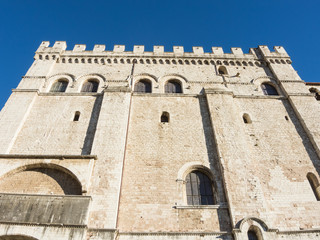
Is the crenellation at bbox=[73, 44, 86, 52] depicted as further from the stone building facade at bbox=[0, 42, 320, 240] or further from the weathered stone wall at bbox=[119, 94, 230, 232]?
the weathered stone wall at bbox=[119, 94, 230, 232]

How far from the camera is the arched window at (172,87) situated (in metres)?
12.6

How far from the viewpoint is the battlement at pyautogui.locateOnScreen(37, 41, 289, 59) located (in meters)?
14.6

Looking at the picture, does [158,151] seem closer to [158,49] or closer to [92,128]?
[92,128]

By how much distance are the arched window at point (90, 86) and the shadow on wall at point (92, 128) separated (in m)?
1.34

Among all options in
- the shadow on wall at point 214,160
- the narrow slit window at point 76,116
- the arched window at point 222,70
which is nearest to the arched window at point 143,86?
the shadow on wall at point 214,160

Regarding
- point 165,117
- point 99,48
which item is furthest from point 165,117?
point 99,48

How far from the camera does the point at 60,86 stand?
12.6 m

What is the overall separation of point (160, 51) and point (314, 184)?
11.1 m

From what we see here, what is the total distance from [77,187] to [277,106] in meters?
9.95

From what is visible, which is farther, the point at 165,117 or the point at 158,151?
the point at 165,117

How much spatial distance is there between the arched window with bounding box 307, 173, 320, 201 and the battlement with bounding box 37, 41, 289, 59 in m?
8.43

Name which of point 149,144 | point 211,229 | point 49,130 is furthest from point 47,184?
point 211,229

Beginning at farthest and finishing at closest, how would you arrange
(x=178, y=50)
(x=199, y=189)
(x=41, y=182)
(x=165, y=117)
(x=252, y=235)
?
(x=178, y=50) < (x=165, y=117) < (x=199, y=189) < (x=41, y=182) < (x=252, y=235)

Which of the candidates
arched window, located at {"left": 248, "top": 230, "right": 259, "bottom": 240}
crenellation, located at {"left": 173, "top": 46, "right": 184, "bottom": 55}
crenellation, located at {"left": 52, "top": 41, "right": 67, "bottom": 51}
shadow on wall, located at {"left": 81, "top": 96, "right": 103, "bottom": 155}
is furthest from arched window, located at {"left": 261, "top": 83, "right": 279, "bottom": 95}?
crenellation, located at {"left": 52, "top": 41, "right": 67, "bottom": 51}
